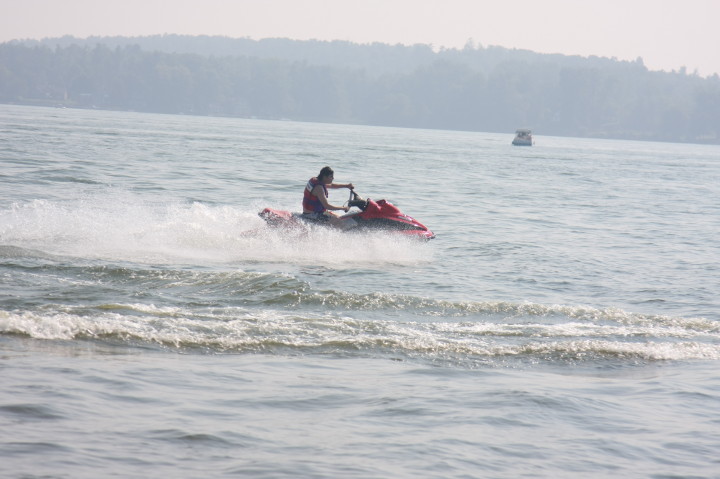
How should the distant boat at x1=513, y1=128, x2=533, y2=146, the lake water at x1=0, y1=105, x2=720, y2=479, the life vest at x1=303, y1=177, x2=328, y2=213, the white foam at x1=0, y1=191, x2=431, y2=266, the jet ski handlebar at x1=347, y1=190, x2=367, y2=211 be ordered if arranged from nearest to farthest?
1. the lake water at x1=0, y1=105, x2=720, y2=479
2. the white foam at x1=0, y1=191, x2=431, y2=266
3. the life vest at x1=303, y1=177, x2=328, y2=213
4. the jet ski handlebar at x1=347, y1=190, x2=367, y2=211
5. the distant boat at x1=513, y1=128, x2=533, y2=146

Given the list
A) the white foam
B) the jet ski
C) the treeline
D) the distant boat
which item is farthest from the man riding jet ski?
the treeline

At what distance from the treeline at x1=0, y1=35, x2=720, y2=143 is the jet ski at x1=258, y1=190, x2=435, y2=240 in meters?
156

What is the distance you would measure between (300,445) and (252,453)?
32 cm

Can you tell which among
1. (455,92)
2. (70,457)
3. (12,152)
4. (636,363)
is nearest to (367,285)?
(636,363)

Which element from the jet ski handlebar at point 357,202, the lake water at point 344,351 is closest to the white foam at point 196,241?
the lake water at point 344,351

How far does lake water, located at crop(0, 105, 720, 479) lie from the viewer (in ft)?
18.5

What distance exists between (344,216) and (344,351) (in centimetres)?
646

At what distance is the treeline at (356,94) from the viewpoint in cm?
17025

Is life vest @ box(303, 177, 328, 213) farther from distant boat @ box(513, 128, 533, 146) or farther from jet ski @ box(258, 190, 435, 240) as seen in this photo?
distant boat @ box(513, 128, 533, 146)

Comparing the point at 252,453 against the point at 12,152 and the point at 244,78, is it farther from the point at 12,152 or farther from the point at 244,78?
the point at 244,78

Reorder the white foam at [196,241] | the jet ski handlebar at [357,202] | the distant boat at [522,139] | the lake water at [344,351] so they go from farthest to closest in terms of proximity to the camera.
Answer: the distant boat at [522,139]
the jet ski handlebar at [357,202]
the white foam at [196,241]
the lake water at [344,351]

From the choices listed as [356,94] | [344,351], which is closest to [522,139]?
[344,351]

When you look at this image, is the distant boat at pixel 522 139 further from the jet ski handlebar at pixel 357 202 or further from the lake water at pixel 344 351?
the jet ski handlebar at pixel 357 202

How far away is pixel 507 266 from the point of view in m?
14.4
